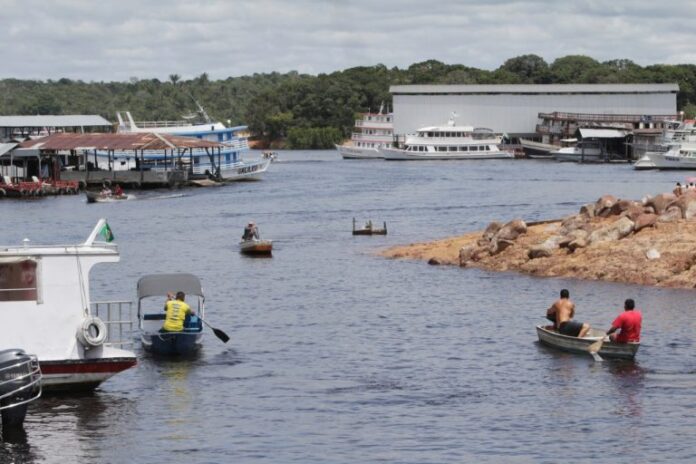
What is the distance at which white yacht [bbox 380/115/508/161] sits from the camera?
18561 cm

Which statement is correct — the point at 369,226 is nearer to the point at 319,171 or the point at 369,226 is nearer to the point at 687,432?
the point at 687,432

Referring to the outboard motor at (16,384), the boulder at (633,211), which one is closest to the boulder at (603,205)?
the boulder at (633,211)

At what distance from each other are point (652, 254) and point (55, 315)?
2708 centimetres

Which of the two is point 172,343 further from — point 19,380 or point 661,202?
point 661,202

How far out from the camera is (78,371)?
33.0m

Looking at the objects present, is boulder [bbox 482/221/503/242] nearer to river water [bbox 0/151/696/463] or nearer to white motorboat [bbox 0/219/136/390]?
river water [bbox 0/151/696/463]

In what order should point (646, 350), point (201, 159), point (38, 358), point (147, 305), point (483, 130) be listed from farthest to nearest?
point (483, 130) < point (201, 159) < point (147, 305) < point (646, 350) < point (38, 358)

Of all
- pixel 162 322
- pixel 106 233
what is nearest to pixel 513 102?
pixel 162 322

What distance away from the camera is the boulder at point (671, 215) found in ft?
186

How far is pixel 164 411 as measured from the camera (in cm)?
3300

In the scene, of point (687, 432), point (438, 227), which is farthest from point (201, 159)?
point (687, 432)

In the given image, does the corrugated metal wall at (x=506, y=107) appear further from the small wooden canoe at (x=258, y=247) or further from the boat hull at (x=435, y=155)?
the small wooden canoe at (x=258, y=247)

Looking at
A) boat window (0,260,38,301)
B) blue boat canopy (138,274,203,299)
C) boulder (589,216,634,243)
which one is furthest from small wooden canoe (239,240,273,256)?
boat window (0,260,38,301)

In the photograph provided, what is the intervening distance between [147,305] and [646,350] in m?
18.5
